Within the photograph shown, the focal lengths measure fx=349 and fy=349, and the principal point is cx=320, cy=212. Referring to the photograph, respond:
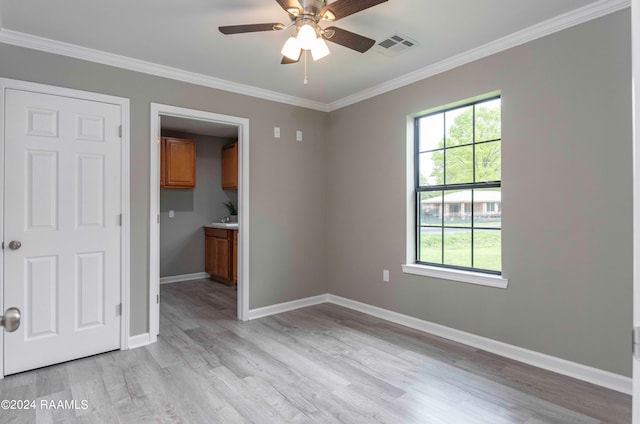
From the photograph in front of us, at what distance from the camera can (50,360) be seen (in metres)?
2.75

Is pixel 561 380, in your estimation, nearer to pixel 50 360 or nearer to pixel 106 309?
pixel 106 309

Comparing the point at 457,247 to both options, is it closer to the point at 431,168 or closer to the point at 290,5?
the point at 431,168

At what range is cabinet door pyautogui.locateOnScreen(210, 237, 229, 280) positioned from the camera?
547 cm

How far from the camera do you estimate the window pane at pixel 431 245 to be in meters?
3.48

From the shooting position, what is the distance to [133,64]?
3123mm

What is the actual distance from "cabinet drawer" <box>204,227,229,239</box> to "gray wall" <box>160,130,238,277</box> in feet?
0.49

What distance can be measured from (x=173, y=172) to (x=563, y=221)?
5.14 metres

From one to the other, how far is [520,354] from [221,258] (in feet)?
14.0

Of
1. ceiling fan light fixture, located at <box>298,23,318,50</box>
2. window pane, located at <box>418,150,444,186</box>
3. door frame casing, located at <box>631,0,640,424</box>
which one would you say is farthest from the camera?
window pane, located at <box>418,150,444,186</box>

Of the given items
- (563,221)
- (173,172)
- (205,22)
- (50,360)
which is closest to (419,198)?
(563,221)

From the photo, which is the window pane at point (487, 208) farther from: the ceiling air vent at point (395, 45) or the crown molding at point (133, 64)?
the crown molding at point (133, 64)

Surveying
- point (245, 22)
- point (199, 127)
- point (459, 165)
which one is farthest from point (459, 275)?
point (199, 127)

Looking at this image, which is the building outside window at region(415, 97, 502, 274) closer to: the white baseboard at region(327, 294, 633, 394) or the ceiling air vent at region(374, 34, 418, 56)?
the white baseboard at region(327, 294, 633, 394)

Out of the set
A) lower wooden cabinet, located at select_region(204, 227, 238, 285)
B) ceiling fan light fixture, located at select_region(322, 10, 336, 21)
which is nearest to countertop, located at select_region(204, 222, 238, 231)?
lower wooden cabinet, located at select_region(204, 227, 238, 285)
